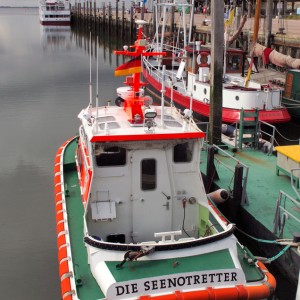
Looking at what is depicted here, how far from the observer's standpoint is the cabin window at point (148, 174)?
24.4ft

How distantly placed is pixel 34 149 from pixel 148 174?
10285 millimetres

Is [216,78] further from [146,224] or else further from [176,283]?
[176,283]

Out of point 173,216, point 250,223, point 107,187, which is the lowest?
point 250,223

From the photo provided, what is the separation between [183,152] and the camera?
7555 millimetres

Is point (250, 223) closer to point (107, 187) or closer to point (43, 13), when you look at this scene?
point (107, 187)

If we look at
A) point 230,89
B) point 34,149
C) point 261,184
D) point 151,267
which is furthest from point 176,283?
point 230,89

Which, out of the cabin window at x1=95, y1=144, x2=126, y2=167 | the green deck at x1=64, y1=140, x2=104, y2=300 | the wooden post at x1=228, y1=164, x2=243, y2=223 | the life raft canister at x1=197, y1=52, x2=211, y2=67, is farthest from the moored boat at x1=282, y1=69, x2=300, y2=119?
the cabin window at x1=95, y1=144, x2=126, y2=167

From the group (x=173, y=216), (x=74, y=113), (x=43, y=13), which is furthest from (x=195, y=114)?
(x=43, y=13)

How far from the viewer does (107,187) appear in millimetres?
7398

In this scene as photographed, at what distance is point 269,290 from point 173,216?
6.85 feet

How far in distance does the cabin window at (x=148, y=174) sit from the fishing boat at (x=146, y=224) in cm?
2

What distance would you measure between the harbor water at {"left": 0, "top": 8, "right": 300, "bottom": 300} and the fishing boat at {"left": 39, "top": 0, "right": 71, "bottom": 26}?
4534cm

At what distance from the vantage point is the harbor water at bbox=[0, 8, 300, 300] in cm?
925

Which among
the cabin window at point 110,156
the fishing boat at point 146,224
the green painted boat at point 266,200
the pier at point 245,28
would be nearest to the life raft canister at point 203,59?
the pier at point 245,28
